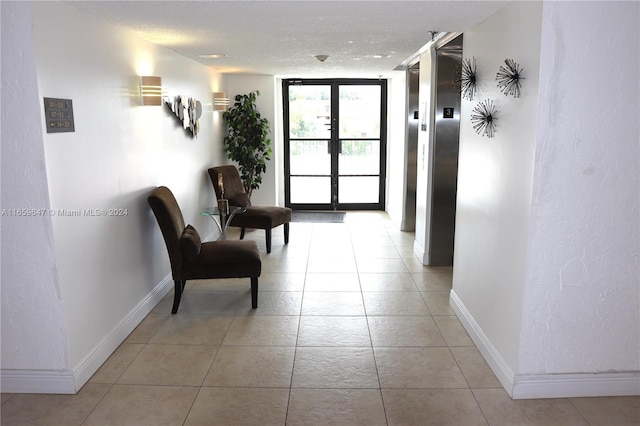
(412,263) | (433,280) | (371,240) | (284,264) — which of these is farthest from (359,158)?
(433,280)

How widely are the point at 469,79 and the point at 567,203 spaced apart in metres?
1.33

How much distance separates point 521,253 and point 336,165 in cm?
583

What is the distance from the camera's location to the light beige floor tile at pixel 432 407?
2662 mm

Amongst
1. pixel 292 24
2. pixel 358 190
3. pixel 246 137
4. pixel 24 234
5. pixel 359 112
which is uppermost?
pixel 292 24

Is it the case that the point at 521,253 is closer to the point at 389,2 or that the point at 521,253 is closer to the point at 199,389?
the point at 389,2

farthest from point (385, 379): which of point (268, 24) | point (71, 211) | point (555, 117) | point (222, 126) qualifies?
point (222, 126)

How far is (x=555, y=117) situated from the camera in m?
2.55

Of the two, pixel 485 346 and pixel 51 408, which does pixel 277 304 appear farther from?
pixel 51 408

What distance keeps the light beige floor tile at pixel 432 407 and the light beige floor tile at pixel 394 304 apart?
1167 millimetres

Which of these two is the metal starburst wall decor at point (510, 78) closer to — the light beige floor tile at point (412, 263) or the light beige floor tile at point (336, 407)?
the light beige floor tile at point (336, 407)

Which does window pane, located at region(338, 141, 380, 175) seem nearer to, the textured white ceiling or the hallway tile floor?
the textured white ceiling

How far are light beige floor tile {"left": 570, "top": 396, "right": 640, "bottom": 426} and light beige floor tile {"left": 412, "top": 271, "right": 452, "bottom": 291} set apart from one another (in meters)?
1.87

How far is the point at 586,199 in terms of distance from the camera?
8.73 feet

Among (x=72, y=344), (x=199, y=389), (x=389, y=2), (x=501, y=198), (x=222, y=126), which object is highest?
(x=389, y=2)
